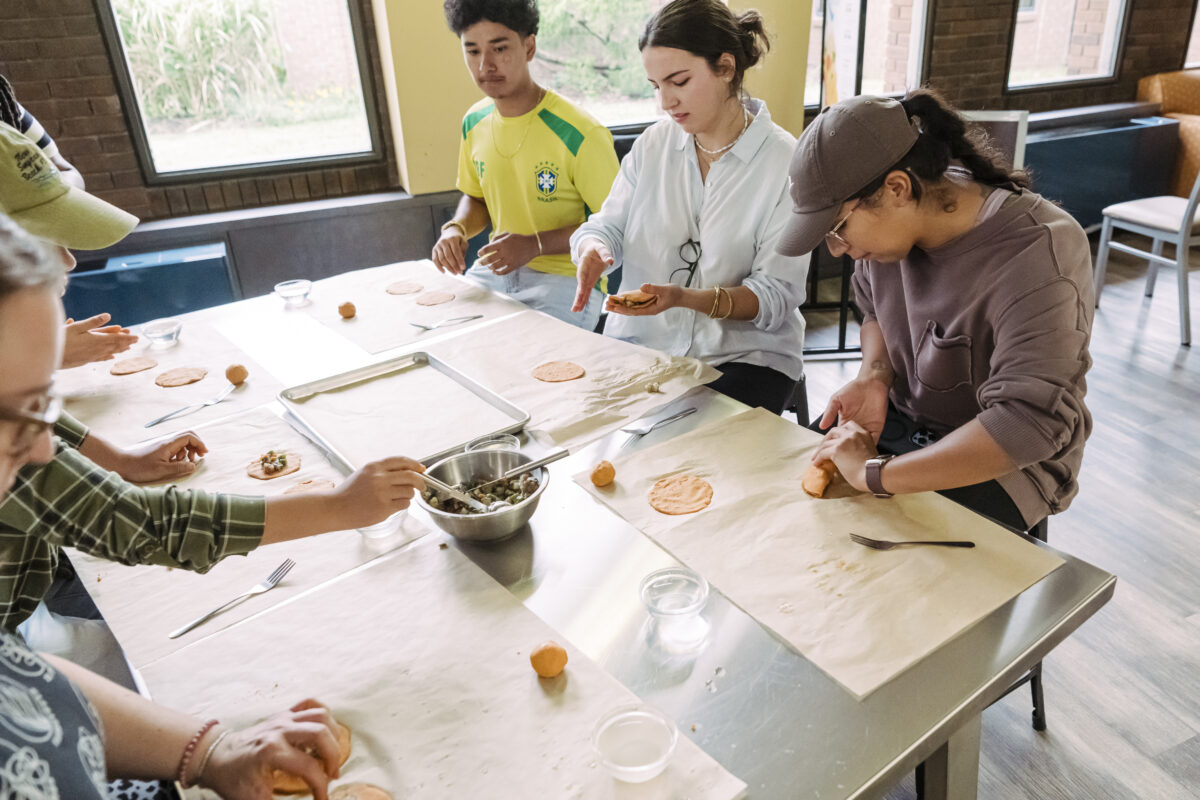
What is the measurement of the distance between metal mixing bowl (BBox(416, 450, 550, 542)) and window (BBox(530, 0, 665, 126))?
2.80 metres

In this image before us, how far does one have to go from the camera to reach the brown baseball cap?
1232 millimetres

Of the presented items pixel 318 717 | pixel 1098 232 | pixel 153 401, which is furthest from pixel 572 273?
pixel 1098 232

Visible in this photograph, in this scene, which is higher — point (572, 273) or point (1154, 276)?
point (572, 273)

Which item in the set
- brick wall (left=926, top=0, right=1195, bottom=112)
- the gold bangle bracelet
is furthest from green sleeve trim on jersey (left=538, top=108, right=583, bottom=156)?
brick wall (left=926, top=0, right=1195, bottom=112)

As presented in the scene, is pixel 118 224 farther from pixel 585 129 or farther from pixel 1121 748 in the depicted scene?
pixel 1121 748

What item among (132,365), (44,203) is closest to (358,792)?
(44,203)

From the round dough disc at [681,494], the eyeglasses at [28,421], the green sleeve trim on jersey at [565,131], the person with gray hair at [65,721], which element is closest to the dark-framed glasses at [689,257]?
the green sleeve trim on jersey at [565,131]

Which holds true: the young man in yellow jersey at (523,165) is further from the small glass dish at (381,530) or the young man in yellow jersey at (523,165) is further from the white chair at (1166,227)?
the white chair at (1166,227)

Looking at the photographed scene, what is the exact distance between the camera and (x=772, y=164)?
188 cm

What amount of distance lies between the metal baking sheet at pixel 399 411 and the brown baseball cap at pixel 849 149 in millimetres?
662

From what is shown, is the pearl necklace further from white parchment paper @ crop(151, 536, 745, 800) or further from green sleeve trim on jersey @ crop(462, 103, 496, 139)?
white parchment paper @ crop(151, 536, 745, 800)

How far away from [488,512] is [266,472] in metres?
0.47

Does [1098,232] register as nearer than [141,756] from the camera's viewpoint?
No

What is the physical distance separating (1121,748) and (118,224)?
2.38 m
